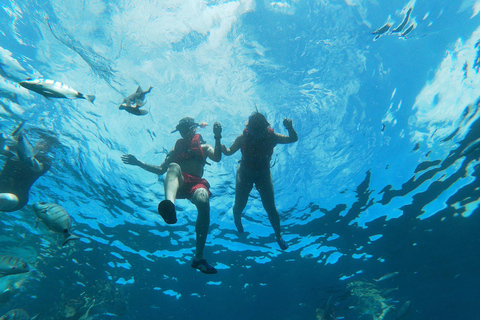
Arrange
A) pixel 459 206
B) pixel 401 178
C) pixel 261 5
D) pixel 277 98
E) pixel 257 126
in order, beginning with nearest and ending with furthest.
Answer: pixel 257 126 < pixel 261 5 < pixel 277 98 < pixel 401 178 < pixel 459 206

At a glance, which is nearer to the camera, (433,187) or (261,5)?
(261,5)

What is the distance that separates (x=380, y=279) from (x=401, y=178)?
11.9 metres

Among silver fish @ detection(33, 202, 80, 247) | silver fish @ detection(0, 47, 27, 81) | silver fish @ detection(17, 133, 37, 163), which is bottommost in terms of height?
silver fish @ detection(33, 202, 80, 247)

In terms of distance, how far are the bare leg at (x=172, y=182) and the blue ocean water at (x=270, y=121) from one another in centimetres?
496

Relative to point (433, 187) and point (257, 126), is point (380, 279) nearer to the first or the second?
point (433, 187)

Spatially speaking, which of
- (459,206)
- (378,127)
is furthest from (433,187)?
(378,127)

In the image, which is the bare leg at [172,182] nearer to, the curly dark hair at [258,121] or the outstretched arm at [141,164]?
the outstretched arm at [141,164]

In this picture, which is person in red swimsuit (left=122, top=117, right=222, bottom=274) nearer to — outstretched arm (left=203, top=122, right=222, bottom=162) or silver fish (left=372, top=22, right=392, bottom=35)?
outstretched arm (left=203, top=122, right=222, bottom=162)

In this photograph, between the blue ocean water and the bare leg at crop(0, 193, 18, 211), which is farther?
the blue ocean water

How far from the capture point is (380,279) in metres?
18.3

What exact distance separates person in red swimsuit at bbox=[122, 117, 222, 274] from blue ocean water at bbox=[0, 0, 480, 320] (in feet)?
11.7

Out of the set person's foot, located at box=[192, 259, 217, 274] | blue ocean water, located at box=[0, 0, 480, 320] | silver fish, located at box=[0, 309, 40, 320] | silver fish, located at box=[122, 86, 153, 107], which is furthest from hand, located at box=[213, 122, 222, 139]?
silver fish, located at box=[0, 309, 40, 320]

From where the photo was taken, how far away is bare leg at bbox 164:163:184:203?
3.93 metres

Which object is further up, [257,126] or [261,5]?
[261,5]
